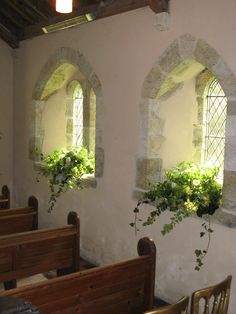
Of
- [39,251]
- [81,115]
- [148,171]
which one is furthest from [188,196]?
[81,115]

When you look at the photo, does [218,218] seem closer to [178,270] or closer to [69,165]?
[178,270]

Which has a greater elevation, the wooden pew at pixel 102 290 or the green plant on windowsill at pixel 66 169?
the green plant on windowsill at pixel 66 169

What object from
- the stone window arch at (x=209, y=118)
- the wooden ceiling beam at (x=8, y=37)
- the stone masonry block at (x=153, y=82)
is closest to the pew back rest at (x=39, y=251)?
the stone masonry block at (x=153, y=82)

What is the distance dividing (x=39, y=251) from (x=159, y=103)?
5.93ft

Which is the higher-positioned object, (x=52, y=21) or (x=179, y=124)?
(x=52, y=21)

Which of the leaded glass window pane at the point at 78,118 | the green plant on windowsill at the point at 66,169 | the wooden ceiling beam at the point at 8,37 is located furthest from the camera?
the wooden ceiling beam at the point at 8,37

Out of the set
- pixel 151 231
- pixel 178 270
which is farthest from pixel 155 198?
pixel 178 270

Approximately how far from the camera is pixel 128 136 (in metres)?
4.36

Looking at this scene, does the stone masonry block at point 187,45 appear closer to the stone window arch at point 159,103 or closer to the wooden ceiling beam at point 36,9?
the stone window arch at point 159,103

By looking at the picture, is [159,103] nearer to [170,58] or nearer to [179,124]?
[179,124]

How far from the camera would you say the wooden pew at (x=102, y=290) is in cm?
236

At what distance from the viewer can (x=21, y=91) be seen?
253 inches

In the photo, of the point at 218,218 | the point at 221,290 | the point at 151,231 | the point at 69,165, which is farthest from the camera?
the point at 69,165

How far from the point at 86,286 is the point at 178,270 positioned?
4.92ft
